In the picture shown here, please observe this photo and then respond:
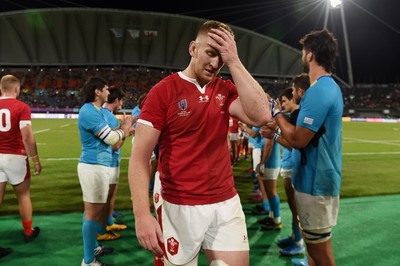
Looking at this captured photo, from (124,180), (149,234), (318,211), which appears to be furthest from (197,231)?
(124,180)

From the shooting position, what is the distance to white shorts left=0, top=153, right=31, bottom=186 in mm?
4902

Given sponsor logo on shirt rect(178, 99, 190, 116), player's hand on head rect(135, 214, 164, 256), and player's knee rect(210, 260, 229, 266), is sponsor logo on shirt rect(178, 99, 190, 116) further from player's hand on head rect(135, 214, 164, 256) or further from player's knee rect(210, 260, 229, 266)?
→ player's knee rect(210, 260, 229, 266)

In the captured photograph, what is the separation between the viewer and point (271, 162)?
579 cm

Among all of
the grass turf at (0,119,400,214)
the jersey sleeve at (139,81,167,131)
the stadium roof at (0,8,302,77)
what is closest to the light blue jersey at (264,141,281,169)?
the grass turf at (0,119,400,214)

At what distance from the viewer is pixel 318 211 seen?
119 inches

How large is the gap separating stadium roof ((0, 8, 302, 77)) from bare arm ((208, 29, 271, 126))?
50661 millimetres

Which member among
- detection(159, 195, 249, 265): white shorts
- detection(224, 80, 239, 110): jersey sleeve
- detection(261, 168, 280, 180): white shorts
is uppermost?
detection(224, 80, 239, 110): jersey sleeve

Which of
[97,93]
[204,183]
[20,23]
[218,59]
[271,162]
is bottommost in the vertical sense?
[271,162]

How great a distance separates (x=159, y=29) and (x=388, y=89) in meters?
53.0

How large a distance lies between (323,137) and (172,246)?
1.72 metres

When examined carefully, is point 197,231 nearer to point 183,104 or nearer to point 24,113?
point 183,104

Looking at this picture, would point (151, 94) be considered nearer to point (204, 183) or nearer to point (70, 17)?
point (204, 183)

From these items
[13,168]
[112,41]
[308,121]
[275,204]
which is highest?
[112,41]

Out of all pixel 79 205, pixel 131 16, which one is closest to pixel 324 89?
pixel 79 205
